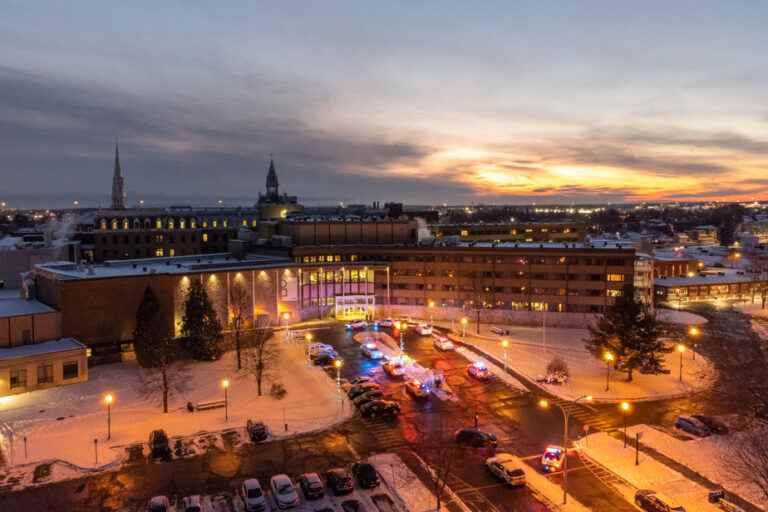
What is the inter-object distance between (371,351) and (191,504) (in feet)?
111

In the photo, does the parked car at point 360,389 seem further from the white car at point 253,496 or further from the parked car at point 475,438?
the white car at point 253,496

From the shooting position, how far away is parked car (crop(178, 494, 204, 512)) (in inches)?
1111

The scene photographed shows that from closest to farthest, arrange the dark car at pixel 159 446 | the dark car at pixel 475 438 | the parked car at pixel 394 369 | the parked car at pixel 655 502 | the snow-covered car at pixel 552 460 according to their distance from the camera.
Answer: the parked car at pixel 655 502
the snow-covered car at pixel 552 460
the dark car at pixel 159 446
the dark car at pixel 475 438
the parked car at pixel 394 369

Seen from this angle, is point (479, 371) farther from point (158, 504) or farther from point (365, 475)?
point (158, 504)

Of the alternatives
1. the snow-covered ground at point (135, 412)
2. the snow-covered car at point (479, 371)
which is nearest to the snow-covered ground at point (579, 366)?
the snow-covered car at point (479, 371)

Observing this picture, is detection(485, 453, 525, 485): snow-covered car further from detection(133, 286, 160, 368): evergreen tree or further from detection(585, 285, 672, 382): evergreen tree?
detection(133, 286, 160, 368): evergreen tree

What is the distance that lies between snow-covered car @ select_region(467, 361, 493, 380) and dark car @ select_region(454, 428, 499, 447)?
14.4 meters

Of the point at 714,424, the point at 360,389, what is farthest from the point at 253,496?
the point at 714,424

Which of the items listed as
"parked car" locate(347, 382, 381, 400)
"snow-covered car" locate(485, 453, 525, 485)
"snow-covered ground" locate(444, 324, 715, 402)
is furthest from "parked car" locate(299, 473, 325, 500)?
"snow-covered ground" locate(444, 324, 715, 402)

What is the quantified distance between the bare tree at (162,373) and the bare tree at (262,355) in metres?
6.58

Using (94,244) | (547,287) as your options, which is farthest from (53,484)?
(94,244)

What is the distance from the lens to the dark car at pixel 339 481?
30969 mm

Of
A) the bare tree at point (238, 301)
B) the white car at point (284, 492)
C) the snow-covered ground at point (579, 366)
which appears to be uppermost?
the bare tree at point (238, 301)

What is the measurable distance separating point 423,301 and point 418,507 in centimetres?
5370
